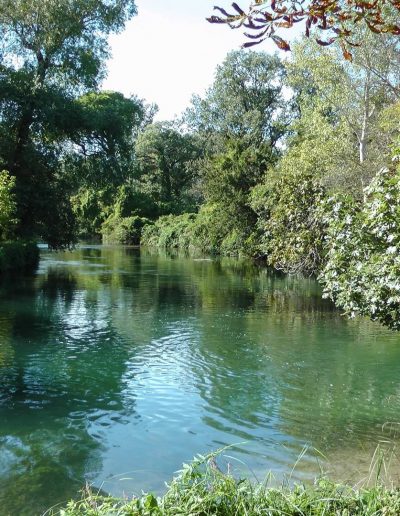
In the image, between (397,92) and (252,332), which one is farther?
(397,92)

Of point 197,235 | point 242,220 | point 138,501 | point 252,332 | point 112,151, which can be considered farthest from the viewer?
point 197,235

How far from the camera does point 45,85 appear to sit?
27.7 metres

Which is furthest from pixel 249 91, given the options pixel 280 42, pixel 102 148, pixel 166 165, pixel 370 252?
pixel 280 42

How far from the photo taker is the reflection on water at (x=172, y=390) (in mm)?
6969

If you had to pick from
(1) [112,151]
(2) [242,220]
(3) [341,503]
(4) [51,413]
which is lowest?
(4) [51,413]

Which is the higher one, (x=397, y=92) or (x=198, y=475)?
(x=397, y=92)

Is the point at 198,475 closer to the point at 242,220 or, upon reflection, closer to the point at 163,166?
the point at 242,220

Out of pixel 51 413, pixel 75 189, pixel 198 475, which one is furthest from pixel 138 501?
pixel 75 189

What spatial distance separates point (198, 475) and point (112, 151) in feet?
A: 87.2

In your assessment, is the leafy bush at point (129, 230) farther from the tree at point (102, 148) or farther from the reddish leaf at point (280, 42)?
the reddish leaf at point (280, 42)

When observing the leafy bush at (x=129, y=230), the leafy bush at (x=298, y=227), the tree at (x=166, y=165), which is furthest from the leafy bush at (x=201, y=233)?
the leafy bush at (x=298, y=227)

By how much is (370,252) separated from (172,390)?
4216mm

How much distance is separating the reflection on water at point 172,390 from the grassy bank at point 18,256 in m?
7.23

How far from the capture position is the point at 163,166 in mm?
66812
